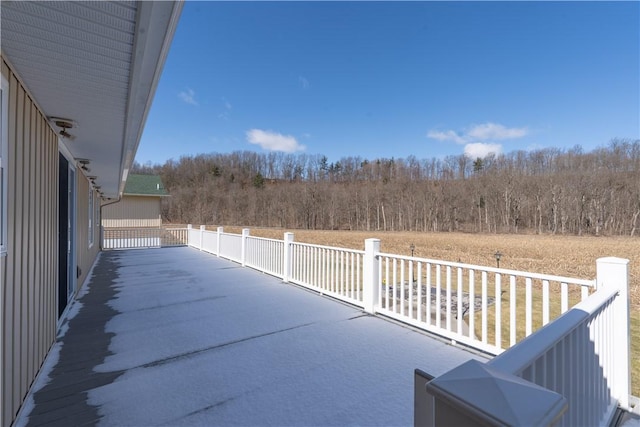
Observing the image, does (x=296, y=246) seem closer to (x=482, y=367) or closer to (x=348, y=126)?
(x=482, y=367)

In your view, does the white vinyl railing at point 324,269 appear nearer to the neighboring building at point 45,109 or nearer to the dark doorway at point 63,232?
the neighboring building at point 45,109

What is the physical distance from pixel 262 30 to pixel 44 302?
516 inches

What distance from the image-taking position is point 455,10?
13.2 meters

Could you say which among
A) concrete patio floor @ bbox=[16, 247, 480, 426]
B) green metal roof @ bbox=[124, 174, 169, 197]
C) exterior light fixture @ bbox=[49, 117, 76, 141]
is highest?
green metal roof @ bbox=[124, 174, 169, 197]

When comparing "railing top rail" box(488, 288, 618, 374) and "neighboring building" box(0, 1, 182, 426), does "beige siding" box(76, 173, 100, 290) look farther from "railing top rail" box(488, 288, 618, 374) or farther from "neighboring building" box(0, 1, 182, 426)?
"railing top rail" box(488, 288, 618, 374)

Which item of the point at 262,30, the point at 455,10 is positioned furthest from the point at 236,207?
the point at 455,10

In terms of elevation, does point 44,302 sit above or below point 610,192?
below

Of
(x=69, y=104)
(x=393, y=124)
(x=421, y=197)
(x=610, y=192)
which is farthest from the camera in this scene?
(x=421, y=197)

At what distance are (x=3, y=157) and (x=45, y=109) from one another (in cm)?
125

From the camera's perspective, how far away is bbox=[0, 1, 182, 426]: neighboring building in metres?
1.56

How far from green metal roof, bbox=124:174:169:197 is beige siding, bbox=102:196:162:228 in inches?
18.2

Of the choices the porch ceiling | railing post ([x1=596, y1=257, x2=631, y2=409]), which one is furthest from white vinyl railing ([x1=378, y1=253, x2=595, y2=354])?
the porch ceiling

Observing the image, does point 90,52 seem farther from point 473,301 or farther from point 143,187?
point 143,187

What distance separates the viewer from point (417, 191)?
3431 cm
